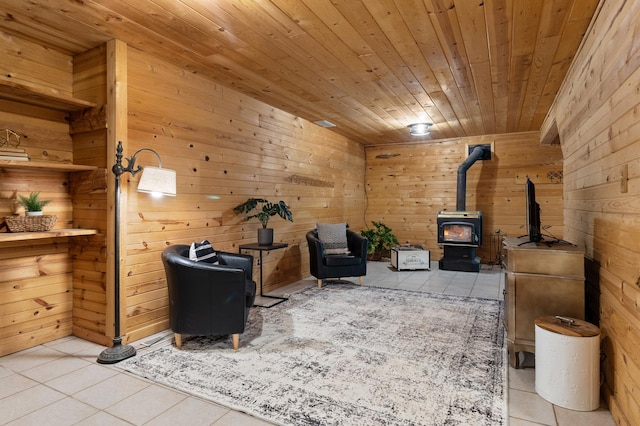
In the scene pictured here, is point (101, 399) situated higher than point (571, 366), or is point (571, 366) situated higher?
point (571, 366)

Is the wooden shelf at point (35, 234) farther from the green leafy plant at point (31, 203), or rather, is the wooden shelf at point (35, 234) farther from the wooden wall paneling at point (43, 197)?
the wooden wall paneling at point (43, 197)

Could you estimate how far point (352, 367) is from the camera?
8.55 ft

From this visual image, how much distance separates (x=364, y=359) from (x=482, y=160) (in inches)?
212

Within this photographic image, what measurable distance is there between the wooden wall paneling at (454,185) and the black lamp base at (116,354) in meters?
5.75

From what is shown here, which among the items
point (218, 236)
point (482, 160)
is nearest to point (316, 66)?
point (218, 236)

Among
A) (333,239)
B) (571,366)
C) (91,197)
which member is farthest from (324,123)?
(571,366)

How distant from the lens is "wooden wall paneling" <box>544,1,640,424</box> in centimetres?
178

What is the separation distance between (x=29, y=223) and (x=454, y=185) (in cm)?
654

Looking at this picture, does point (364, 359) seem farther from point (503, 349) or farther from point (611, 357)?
point (611, 357)

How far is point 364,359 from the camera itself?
2742mm

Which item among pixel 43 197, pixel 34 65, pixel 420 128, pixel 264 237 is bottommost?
pixel 264 237

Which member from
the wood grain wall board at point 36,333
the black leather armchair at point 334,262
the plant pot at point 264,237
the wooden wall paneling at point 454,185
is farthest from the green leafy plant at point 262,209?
the wooden wall paneling at point 454,185

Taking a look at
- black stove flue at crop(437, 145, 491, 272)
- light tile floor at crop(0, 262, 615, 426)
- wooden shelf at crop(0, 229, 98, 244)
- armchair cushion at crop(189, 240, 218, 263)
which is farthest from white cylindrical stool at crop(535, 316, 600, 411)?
black stove flue at crop(437, 145, 491, 272)

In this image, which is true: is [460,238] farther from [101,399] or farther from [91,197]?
[101,399]
